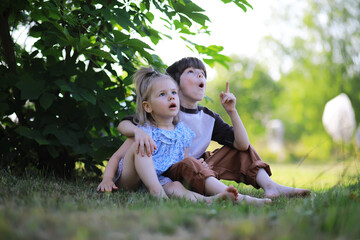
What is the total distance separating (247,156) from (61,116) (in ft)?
4.47

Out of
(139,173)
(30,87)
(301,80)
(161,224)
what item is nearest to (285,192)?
(139,173)

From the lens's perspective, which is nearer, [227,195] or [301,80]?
[227,195]

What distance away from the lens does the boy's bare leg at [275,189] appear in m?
2.42

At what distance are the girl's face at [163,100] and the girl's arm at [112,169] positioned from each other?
0.87 feet

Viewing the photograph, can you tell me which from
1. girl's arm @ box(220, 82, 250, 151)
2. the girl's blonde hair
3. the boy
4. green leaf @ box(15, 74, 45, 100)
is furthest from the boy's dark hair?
green leaf @ box(15, 74, 45, 100)

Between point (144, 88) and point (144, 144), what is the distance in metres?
0.52

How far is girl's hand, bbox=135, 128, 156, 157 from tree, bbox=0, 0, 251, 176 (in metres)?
0.34

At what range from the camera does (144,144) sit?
2256 mm

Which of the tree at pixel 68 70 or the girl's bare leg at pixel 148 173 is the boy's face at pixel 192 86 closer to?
the tree at pixel 68 70

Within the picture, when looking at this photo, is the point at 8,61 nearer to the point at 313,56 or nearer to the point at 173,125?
the point at 173,125

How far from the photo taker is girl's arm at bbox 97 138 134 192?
2.30 metres

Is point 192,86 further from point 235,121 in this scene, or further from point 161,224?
point 161,224

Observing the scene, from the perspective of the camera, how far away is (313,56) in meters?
19.2

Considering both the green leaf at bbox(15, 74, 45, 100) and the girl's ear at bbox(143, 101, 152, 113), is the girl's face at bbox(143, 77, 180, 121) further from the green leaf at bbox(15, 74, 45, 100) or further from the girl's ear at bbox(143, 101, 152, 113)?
the green leaf at bbox(15, 74, 45, 100)
